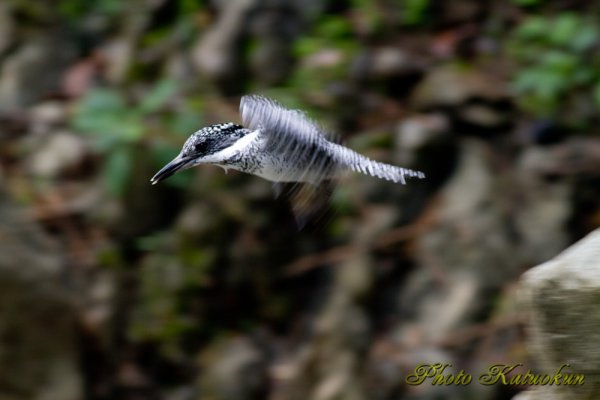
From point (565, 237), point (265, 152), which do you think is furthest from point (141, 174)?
point (265, 152)

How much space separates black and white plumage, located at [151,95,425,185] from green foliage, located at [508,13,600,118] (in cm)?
239

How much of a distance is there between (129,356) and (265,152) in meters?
3.09

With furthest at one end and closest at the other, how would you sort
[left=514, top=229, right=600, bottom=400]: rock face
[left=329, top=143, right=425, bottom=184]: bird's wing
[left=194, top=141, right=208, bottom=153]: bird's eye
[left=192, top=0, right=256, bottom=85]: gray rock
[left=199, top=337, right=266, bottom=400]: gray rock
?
[left=192, top=0, right=256, bottom=85]: gray rock < [left=199, top=337, right=266, bottom=400]: gray rock < [left=194, top=141, right=208, bottom=153]: bird's eye < [left=329, top=143, right=425, bottom=184]: bird's wing < [left=514, top=229, right=600, bottom=400]: rock face

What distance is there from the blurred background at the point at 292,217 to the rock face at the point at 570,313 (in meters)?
1.97

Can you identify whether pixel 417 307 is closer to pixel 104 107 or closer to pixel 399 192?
pixel 399 192

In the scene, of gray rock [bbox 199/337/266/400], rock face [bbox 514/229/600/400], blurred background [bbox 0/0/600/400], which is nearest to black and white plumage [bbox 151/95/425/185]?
rock face [bbox 514/229/600/400]

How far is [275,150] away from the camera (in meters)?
2.67

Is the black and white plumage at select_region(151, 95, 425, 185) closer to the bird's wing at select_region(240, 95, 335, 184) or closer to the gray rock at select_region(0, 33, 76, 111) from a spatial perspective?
the bird's wing at select_region(240, 95, 335, 184)

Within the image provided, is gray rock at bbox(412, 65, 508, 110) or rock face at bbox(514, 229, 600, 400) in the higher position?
gray rock at bbox(412, 65, 508, 110)

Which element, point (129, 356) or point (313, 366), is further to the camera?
point (129, 356)

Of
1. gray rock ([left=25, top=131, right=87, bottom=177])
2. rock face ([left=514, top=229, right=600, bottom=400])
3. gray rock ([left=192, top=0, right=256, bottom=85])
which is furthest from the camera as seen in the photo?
gray rock ([left=25, top=131, right=87, bottom=177])

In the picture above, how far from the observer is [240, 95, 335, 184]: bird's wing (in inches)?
102

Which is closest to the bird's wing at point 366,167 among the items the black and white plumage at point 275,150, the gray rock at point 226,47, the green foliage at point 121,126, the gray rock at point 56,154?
the black and white plumage at point 275,150

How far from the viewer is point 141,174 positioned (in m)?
5.43
